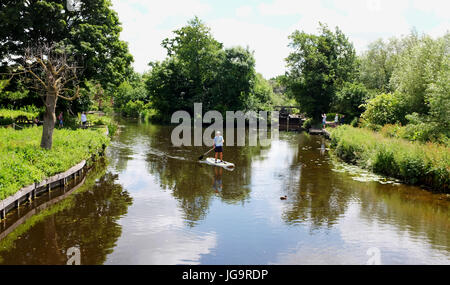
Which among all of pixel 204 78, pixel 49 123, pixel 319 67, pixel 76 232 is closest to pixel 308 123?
pixel 319 67

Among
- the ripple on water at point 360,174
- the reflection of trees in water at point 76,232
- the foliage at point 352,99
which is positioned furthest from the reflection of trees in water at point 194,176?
the foliage at point 352,99

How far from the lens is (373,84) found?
164 ft

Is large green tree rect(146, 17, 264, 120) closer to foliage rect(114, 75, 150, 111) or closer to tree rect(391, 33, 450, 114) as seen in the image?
foliage rect(114, 75, 150, 111)

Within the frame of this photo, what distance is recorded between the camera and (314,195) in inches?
603

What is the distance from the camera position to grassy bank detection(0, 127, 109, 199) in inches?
457

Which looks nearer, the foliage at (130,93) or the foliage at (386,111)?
the foliage at (386,111)

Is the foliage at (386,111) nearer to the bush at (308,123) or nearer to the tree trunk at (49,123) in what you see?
the bush at (308,123)

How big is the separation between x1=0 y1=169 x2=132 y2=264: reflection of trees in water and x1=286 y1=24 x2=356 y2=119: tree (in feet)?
134

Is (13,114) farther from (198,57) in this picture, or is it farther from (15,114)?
(198,57)

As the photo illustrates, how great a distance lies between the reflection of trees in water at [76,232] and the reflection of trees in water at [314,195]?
577 centimetres

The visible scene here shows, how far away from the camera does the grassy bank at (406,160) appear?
52.1 ft

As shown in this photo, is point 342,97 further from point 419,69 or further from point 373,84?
point 419,69

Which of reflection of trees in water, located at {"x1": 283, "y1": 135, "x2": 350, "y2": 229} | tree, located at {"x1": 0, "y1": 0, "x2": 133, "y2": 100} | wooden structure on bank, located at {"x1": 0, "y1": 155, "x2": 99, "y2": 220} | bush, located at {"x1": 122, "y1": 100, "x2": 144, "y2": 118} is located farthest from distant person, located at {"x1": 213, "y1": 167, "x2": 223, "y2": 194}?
bush, located at {"x1": 122, "y1": 100, "x2": 144, "y2": 118}

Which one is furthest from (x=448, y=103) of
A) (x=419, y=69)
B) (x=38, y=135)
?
(x=38, y=135)
